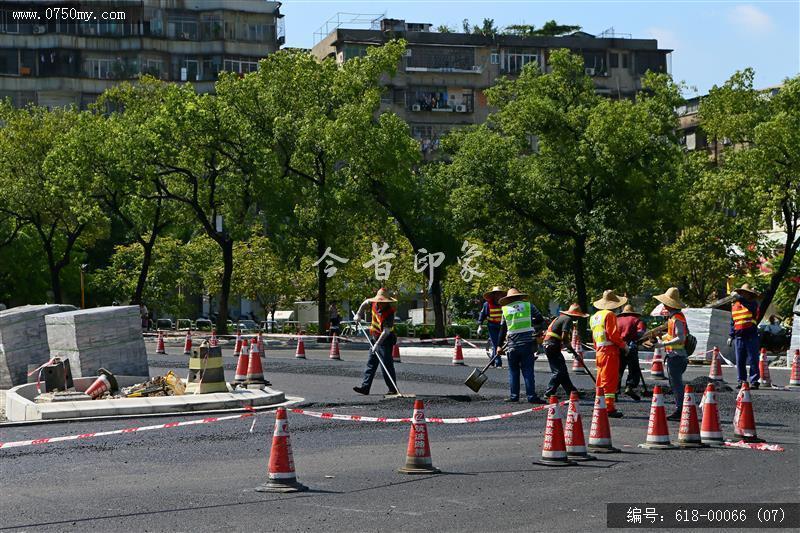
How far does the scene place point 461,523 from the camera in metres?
10.3

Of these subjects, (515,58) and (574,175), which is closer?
(574,175)

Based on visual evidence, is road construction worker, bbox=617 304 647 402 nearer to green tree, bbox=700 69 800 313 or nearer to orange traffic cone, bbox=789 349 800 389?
orange traffic cone, bbox=789 349 800 389

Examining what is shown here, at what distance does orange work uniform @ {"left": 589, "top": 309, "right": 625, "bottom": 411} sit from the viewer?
681 inches

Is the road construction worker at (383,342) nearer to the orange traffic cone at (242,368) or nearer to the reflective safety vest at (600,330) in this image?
the orange traffic cone at (242,368)

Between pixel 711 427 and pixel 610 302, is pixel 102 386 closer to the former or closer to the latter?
pixel 610 302

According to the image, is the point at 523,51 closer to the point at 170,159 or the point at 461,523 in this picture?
the point at 170,159

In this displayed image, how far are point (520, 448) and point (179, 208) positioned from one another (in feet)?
129

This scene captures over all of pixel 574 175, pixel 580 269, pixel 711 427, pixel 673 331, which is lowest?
pixel 711 427

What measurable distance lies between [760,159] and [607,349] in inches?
1086

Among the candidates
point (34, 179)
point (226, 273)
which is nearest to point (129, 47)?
point (34, 179)

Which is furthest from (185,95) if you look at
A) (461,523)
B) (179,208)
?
(461,523)

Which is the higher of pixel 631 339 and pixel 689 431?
pixel 631 339

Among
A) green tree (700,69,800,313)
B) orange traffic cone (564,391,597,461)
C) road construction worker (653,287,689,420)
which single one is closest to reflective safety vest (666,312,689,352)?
road construction worker (653,287,689,420)

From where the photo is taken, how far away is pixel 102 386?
834 inches
